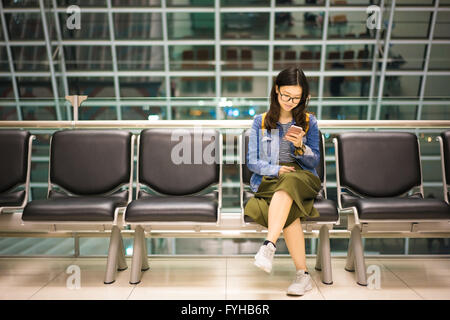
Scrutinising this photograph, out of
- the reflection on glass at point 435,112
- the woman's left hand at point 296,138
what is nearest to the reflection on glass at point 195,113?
the woman's left hand at point 296,138

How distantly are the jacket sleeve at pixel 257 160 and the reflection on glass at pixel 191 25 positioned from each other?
5976 millimetres

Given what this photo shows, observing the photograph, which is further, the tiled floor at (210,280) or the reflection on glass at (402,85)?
the reflection on glass at (402,85)

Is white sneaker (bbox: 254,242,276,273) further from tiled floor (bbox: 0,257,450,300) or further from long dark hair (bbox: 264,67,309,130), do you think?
long dark hair (bbox: 264,67,309,130)

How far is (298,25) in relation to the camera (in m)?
7.19

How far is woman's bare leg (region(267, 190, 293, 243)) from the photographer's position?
170 cm

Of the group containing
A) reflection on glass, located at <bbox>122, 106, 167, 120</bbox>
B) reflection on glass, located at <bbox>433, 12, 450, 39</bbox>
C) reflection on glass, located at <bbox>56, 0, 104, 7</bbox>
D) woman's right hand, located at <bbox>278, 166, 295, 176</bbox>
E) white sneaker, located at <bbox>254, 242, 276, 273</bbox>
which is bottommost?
white sneaker, located at <bbox>254, 242, 276, 273</bbox>

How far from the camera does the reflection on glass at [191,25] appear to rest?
24.0ft

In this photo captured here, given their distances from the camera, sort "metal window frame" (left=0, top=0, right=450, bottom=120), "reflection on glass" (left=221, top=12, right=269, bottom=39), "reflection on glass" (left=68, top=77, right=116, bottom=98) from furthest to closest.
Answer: "reflection on glass" (left=68, top=77, right=116, bottom=98)
"reflection on glass" (left=221, top=12, right=269, bottom=39)
"metal window frame" (left=0, top=0, right=450, bottom=120)

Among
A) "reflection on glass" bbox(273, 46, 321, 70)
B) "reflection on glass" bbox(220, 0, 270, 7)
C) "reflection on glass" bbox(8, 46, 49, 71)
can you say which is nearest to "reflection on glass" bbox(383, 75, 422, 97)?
"reflection on glass" bbox(273, 46, 321, 70)

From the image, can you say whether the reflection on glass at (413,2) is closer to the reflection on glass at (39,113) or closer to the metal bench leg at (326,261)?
the metal bench leg at (326,261)

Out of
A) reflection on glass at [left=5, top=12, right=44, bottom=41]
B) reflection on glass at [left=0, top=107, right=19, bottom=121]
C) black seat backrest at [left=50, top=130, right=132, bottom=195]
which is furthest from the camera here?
reflection on glass at [left=5, top=12, right=44, bottom=41]

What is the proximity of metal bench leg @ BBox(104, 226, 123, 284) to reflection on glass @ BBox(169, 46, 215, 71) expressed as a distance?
5.85m

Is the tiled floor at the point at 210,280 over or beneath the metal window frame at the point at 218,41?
beneath
